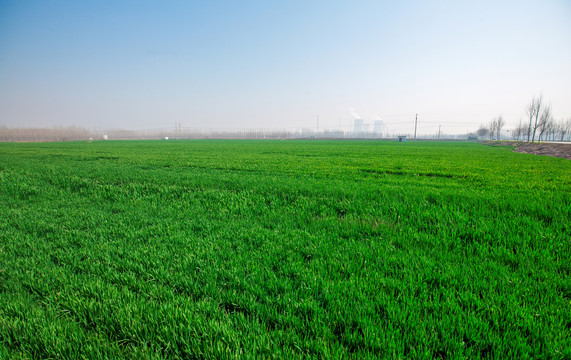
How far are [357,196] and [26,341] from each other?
5606mm

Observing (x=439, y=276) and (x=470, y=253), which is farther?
(x=470, y=253)

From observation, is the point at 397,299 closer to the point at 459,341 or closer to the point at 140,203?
the point at 459,341

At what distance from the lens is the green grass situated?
6.14 ft

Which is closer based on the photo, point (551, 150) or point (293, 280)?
point (293, 280)

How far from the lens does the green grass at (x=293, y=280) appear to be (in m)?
1.87

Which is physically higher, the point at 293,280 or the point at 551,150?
the point at 551,150

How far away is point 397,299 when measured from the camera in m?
2.33

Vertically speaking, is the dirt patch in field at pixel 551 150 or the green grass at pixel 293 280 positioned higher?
the dirt patch in field at pixel 551 150

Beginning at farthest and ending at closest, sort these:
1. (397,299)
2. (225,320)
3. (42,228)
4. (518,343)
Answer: (42,228) < (397,299) < (225,320) < (518,343)

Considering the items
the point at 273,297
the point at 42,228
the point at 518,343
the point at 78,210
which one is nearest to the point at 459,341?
the point at 518,343

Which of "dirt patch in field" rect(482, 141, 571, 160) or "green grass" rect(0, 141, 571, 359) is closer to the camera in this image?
"green grass" rect(0, 141, 571, 359)

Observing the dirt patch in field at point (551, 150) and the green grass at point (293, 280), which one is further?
the dirt patch in field at point (551, 150)

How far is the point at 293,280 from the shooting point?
8.93ft

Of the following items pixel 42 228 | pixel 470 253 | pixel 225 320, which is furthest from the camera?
pixel 42 228
